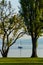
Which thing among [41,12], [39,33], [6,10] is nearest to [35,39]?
[39,33]

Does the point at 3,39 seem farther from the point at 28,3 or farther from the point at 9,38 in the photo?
the point at 28,3

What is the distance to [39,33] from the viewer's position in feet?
127

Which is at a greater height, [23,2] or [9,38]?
[23,2]

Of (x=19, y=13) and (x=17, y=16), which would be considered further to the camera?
(x=17, y=16)

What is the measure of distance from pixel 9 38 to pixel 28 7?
6326 mm

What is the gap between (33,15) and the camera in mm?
38656

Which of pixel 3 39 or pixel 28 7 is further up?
pixel 28 7

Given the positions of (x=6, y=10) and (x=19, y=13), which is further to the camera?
(x=6, y=10)

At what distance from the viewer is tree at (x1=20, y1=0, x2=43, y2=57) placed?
126 feet

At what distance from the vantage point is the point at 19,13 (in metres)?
39.7

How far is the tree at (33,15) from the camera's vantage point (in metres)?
38.4

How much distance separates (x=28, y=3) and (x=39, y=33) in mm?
4085

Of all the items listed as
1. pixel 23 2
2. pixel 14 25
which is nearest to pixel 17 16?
pixel 14 25

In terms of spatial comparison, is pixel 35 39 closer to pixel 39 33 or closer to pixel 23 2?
pixel 39 33
